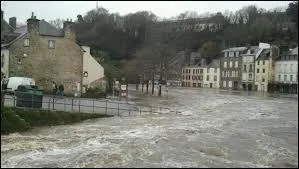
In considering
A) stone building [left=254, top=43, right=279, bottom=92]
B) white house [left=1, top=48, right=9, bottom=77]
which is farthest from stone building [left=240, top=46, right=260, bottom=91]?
white house [left=1, top=48, right=9, bottom=77]

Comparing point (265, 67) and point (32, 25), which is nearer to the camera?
point (32, 25)

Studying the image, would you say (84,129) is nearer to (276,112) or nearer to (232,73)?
(276,112)

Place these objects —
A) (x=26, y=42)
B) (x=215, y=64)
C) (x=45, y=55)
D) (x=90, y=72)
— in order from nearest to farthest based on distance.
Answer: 1. (x=26, y=42)
2. (x=45, y=55)
3. (x=90, y=72)
4. (x=215, y=64)

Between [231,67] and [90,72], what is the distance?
54.8 meters

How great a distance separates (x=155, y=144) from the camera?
20484mm

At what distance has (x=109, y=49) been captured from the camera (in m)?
102

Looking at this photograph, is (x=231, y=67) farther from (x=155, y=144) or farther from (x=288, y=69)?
(x=155, y=144)

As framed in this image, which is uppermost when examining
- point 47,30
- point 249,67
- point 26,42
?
point 47,30

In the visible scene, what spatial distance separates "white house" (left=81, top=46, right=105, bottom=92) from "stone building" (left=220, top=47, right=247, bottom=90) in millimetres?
50761

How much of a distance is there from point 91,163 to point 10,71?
87.8 ft

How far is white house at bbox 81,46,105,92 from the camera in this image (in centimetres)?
4438

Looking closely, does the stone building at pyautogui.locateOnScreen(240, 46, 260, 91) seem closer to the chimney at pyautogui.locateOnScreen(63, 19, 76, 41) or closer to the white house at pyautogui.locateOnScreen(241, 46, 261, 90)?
the white house at pyautogui.locateOnScreen(241, 46, 261, 90)

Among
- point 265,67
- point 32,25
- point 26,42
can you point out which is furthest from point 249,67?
point 26,42

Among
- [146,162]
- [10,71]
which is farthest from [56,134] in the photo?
[10,71]
